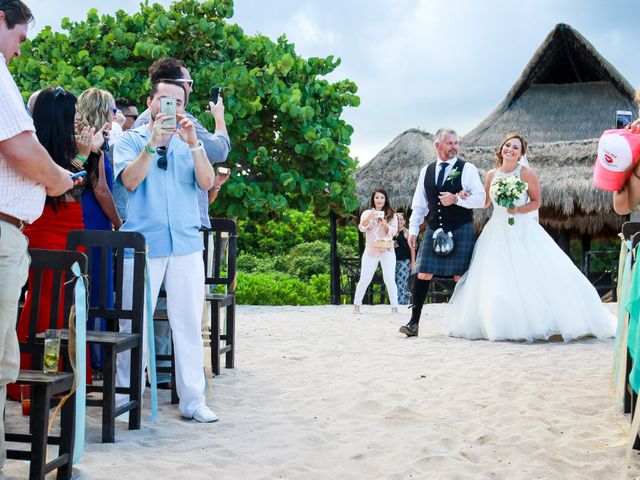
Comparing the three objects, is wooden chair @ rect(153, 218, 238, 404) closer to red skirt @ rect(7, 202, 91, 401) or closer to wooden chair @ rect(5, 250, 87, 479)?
red skirt @ rect(7, 202, 91, 401)

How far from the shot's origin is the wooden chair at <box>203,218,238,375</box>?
5625 millimetres

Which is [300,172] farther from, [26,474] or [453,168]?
[26,474]

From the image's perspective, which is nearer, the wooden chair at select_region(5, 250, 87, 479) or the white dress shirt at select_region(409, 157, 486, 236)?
the wooden chair at select_region(5, 250, 87, 479)

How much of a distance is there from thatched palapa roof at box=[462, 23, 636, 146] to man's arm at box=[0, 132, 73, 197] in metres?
14.3

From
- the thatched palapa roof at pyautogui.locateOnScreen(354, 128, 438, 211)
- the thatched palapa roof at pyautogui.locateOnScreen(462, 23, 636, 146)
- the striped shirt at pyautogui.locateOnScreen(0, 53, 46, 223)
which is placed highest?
the thatched palapa roof at pyautogui.locateOnScreen(462, 23, 636, 146)

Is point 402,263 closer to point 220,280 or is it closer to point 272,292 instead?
point 272,292

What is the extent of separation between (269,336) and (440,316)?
9.55ft

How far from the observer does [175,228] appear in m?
4.32

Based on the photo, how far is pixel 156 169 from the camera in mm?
4355

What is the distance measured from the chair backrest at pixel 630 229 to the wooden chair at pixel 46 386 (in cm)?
290

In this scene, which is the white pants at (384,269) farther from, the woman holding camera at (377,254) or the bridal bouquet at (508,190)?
the bridal bouquet at (508,190)

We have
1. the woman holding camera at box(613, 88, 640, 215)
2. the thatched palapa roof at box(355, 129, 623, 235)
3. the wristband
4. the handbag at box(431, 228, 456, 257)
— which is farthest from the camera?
the thatched palapa roof at box(355, 129, 623, 235)

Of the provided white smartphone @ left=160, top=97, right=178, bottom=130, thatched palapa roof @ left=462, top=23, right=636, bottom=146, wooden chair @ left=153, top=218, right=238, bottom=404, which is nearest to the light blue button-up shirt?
white smartphone @ left=160, top=97, right=178, bottom=130

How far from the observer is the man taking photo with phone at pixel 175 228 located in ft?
14.1
